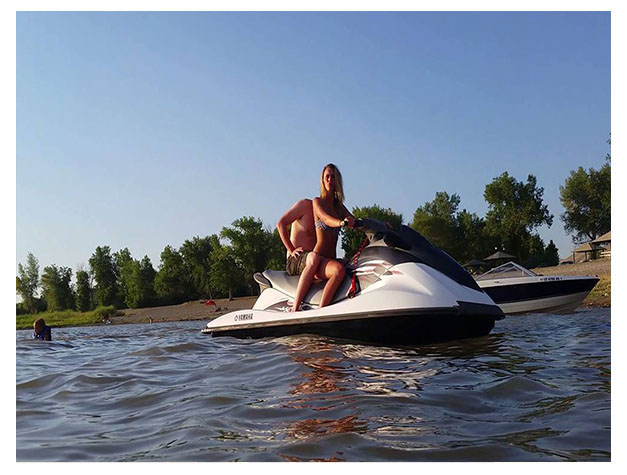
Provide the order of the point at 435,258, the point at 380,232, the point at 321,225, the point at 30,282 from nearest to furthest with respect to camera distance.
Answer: the point at 435,258 < the point at 380,232 < the point at 321,225 < the point at 30,282

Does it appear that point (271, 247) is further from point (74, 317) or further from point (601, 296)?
point (601, 296)

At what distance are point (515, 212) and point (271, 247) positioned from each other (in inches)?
918

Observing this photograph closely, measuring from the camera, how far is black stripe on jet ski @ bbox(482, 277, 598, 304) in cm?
1255

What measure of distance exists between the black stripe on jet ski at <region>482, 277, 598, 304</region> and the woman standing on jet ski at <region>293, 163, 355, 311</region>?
248 inches

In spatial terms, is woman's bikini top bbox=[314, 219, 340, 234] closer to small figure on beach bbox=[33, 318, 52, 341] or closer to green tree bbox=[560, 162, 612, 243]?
small figure on beach bbox=[33, 318, 52, 341]

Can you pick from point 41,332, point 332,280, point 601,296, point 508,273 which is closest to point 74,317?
point 41,332

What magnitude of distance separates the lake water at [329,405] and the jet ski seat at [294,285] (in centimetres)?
85

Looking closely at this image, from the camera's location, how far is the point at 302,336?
716cm

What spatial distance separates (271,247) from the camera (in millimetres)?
44250

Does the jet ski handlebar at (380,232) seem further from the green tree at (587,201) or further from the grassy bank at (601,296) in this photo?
the green tree at (587,201)
